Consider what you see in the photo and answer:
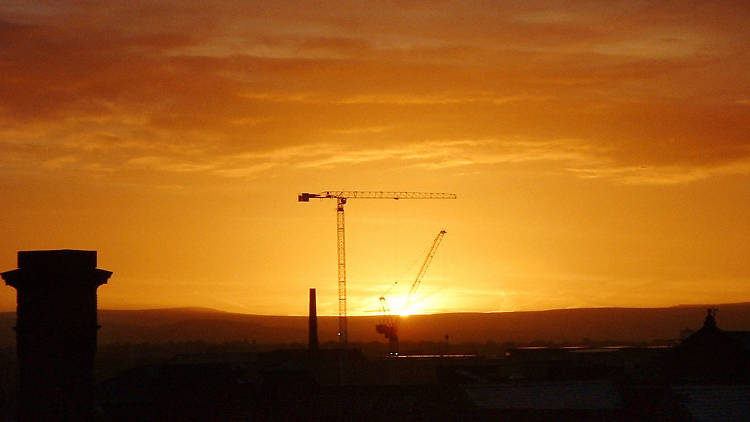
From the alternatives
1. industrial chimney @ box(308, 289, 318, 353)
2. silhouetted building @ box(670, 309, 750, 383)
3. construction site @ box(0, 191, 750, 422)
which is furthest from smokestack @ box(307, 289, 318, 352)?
silhouetted building @ box(670, 309, 750, 383)

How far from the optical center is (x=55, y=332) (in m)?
28.8

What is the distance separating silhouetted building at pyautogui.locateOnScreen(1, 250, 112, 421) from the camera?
93.5ft

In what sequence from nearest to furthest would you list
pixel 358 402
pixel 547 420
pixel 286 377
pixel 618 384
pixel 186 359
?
pixel 547 420
pixel 618 384
pixel 358 402
pixel 286 377
pixel 186 359

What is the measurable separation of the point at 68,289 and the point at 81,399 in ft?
8.95

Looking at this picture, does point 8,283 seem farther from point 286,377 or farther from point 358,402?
point 286,377

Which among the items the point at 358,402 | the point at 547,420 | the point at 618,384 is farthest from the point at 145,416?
the point at 618,384

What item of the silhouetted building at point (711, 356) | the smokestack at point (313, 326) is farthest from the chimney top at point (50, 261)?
the smokestack at point (313, 326)

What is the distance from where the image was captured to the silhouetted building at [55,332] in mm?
28484

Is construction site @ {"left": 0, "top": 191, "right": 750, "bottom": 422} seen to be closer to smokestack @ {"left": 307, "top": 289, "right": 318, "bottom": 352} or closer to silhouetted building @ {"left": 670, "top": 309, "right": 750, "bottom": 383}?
silhouetted building @ {"left": 670, "top": 309, "right": 750, "bottom": 383}

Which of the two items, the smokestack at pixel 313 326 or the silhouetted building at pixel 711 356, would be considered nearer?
the silhouetted building at pixel 711 356

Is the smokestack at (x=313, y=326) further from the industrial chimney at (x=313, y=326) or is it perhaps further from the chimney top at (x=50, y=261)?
the chimney top at (x=50, y=261)

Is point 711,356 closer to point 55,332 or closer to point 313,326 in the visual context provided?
point 55,332

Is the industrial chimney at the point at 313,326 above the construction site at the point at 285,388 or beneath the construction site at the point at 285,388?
above

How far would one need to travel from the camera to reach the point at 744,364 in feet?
225
